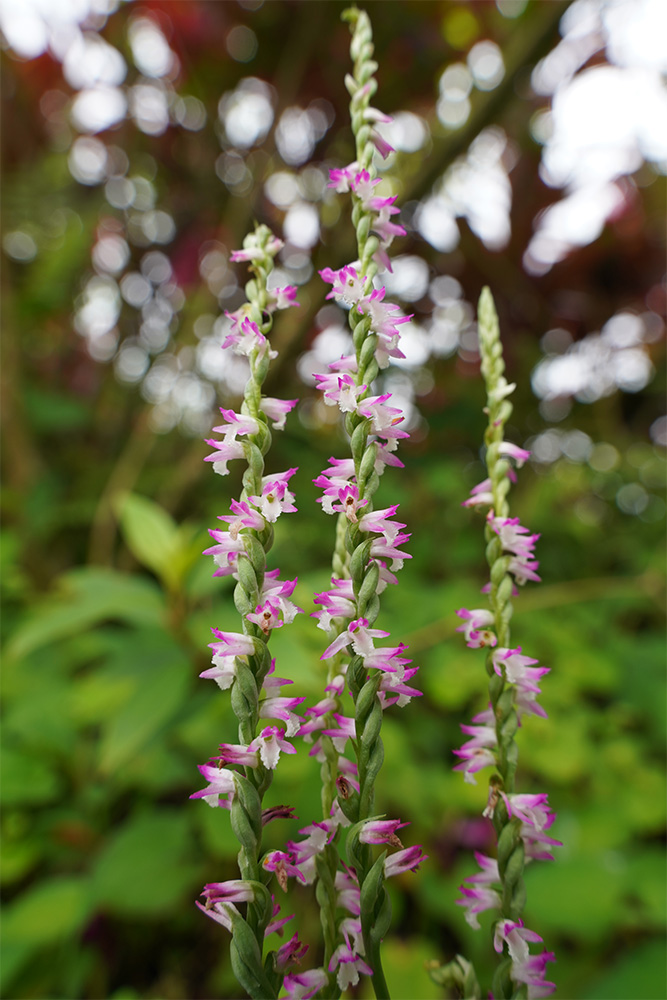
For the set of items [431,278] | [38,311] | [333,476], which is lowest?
[333,476]

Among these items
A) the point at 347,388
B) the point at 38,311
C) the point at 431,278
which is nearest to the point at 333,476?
the point at 347,388

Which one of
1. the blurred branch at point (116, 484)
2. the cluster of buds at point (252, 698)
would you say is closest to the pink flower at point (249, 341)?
the cluster of buds at point (252, 698)

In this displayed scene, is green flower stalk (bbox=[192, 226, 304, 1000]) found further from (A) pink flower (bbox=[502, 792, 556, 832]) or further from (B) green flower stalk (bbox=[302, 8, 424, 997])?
(A) pink flower (bbox=[502, 792, 556, 832])

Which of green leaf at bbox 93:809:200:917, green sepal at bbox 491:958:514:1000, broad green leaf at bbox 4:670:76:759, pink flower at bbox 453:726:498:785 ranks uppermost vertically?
pink flower at bbox 453:726:498:785

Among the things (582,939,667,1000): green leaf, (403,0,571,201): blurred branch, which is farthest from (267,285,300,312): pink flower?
(403,0,571,201): blurred branch

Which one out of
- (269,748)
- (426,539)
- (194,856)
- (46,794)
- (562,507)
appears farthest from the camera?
(562,507)

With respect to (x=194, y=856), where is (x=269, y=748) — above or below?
above

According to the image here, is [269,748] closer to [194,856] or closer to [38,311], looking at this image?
[194,856]

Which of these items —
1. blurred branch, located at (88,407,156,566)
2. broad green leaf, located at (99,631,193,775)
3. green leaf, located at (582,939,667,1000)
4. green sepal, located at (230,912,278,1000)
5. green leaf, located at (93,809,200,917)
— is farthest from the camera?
blurred branch, located at (88,407,156,566)

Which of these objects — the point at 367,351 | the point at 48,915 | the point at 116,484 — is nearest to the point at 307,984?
the point at 367,351
